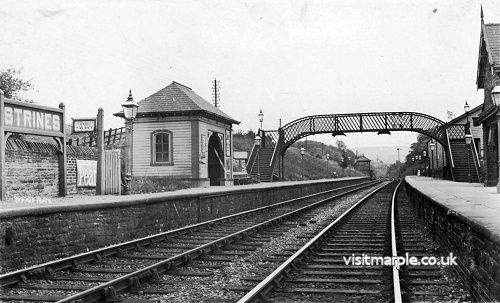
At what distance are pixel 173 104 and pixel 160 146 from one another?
2.17m

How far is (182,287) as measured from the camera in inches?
267

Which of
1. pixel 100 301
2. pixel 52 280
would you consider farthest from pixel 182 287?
pixel 52 280

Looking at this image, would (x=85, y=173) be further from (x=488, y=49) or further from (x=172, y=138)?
(x=488, y=49)

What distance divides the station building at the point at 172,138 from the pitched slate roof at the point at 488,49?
43.0 feet

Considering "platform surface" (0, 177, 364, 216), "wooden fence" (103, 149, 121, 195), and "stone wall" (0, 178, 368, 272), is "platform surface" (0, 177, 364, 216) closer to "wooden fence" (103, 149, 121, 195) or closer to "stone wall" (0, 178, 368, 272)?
"stone wall" (0, 178, 368, 272)

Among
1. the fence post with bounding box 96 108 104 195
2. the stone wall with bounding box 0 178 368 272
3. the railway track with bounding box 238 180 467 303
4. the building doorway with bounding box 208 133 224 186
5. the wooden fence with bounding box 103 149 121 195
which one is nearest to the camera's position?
the railway track with bounding box 238 180 467 303

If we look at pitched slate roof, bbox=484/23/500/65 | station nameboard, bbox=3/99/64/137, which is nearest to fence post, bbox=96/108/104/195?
station nameboard, bbox=3/99/64/137

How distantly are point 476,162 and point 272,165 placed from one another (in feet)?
48.2

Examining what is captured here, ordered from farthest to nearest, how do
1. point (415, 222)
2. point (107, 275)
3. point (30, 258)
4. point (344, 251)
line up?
point (415, 222) < point (344, 251) < point (30, 258) < point (107, 275)

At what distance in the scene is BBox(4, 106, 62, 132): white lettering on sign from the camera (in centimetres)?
1137

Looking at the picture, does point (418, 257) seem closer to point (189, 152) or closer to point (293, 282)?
point (293, 282)

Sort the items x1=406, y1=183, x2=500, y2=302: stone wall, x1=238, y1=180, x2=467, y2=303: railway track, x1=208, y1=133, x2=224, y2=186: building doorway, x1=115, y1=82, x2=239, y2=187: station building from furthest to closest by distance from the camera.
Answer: x1=208, y1=133, x2=224, y2=186: building doorway → x1=115, y1=82, x2=239, y2=187: station building → x1=238, y1=180, x2=467, y2=303: railway track → x1=406, y1=183, x2=500, y2=302: stone wall

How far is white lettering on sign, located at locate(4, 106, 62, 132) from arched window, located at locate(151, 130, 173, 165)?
12677 millimetres

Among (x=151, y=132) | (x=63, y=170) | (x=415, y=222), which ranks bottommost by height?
(x=415, y=222)
